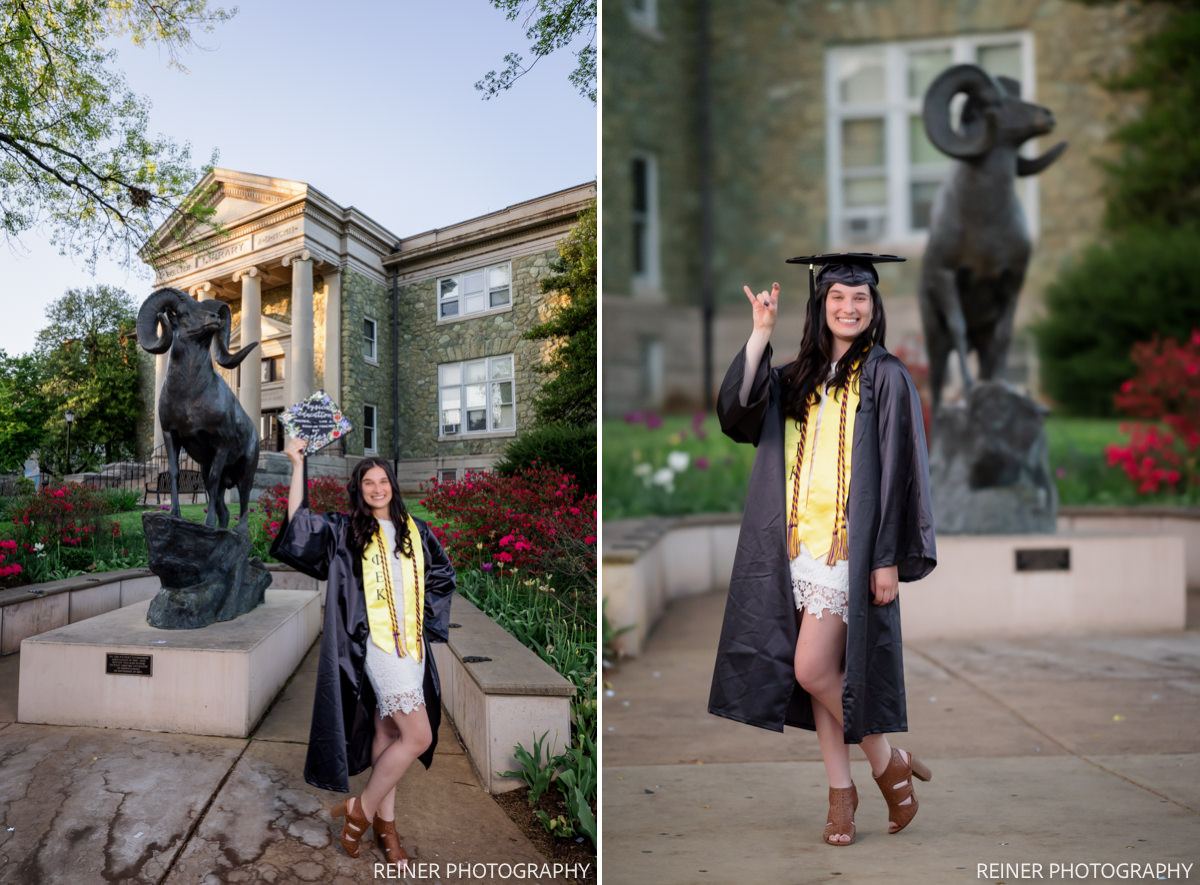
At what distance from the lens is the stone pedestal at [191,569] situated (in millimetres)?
3439

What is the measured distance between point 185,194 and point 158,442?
3.07 feet

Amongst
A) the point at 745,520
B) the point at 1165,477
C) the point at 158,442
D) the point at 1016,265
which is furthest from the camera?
the point at 1165,477

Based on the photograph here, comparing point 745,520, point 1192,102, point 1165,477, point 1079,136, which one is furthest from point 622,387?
point 745,520

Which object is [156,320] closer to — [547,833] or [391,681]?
[391,681]

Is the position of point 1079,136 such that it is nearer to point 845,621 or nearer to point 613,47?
point 613,47

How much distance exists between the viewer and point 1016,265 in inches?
231

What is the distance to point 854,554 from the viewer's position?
2244mm

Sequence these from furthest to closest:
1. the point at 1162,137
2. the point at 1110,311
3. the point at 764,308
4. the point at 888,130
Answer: the point at 888,130 → the point at 1162,137 → the point at 1110,311 → the point at 764,308

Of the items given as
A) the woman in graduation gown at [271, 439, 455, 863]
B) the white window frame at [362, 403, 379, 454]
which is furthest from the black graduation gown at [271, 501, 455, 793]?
the white window frame at [362, 403, 379, 454]

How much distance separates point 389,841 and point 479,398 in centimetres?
150

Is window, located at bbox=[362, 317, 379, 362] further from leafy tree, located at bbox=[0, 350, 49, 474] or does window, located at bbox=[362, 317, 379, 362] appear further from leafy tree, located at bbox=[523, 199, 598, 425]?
leafy tree, located at bbox=[0, 350, 49, 474]

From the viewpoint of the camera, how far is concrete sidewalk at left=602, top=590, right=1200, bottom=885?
237 centimetres

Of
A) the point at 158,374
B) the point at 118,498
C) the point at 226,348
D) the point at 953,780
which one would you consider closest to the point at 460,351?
the point at 226,348

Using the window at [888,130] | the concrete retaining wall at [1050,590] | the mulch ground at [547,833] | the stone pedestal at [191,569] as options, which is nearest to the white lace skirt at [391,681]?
the mulch ground at [547,833]
